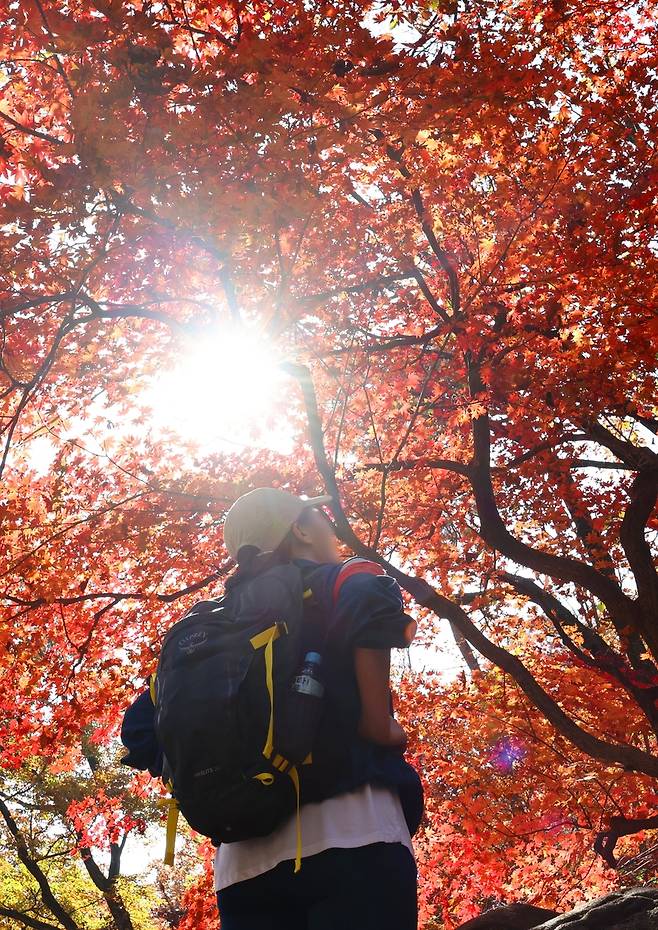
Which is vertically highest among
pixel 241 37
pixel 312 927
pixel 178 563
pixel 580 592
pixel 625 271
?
pixel 241 37

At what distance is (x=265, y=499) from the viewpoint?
2.03m

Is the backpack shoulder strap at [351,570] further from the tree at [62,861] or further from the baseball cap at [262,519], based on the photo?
the tree at [62,861]

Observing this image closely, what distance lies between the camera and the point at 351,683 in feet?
5.60

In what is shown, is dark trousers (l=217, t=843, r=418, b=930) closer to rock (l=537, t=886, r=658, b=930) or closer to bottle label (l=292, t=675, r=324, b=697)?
bottle label (l=292, t=675, r=324, b=697)

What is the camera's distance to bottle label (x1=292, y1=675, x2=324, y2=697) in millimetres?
1596

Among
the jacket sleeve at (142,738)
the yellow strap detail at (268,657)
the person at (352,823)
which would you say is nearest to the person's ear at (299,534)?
the person at (352,823)

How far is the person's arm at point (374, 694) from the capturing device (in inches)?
65.8

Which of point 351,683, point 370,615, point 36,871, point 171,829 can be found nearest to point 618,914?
point 171,829

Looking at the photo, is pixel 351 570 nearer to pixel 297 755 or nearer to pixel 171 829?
pixel 297 755

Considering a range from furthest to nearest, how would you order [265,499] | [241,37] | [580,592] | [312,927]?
[580,592] → [241,37] → [265,499] → [312,927]

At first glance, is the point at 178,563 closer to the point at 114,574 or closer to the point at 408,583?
the point at 114,574

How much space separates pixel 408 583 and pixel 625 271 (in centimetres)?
395

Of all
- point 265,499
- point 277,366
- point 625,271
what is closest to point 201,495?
point 277,366

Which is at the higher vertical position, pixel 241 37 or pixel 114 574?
pixel 241 37
